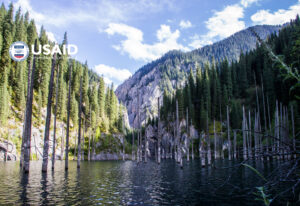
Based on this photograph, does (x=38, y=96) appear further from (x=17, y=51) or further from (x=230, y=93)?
(x=230, y=93)

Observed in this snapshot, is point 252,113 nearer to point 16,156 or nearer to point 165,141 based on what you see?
point 165,141

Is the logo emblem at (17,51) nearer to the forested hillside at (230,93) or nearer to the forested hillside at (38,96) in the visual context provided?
the forested hillside at (38,96)

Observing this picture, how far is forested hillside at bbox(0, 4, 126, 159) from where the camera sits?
56.3 m

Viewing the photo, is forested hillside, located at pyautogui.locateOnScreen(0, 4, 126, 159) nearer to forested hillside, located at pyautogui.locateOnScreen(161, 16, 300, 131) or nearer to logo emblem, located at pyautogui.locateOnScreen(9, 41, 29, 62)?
logo emblem, located at pyautogui.locateOnScreen(9, 41, 29, 62)

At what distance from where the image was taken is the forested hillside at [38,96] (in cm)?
5632

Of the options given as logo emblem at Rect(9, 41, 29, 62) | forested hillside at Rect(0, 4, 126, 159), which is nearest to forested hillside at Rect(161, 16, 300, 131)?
forested hillside at Rect(0, 4, 126, 159)

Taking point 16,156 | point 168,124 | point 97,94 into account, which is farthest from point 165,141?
point 16,156

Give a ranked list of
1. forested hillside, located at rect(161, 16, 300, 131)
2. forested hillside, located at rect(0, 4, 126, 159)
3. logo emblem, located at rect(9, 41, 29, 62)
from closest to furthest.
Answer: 1. forested hillside, located at rect(0, 4, 126, 159)
2. logo emblem, located at rect(9, 41, 29, 62)
3. forested hillside, located at rect(161, 16, 300, 131)

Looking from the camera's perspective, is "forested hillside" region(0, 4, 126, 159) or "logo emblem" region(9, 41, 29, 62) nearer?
"forested hillside" region(0, 4, 126, 159)

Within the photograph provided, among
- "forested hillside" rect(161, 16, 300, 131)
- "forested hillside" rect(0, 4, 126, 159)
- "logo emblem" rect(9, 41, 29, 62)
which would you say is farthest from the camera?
"forested hillside" rect(161, 16, 300, 131)

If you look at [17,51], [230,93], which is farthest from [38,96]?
[230,93]

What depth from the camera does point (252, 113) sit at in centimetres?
7556

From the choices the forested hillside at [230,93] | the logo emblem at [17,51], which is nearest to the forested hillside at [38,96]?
the logo emblem at [17,51]

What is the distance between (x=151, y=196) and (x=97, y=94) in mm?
85628
